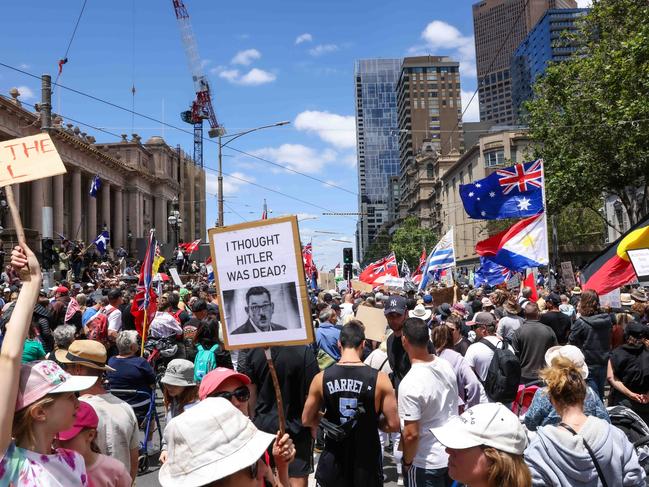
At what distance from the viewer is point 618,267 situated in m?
8.87

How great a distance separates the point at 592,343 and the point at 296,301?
5448mm

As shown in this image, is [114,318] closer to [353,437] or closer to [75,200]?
[353,437]

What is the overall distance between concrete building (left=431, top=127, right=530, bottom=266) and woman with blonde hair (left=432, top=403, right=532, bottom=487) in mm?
56251

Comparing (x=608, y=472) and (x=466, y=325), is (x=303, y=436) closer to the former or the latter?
(x=608, y=472)

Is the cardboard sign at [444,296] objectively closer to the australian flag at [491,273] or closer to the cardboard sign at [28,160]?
the australian flag at [491,273]

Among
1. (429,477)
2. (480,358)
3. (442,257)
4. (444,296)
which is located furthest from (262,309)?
(442,257)

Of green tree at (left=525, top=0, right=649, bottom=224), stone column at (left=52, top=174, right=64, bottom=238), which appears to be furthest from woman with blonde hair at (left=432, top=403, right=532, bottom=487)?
stone column at (left=52, top=174, right=64, bottom=238)

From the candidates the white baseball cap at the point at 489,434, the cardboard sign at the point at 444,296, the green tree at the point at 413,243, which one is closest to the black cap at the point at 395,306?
the white baseball cap at the point at 489,434

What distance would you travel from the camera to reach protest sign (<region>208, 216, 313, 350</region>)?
3.66 meters

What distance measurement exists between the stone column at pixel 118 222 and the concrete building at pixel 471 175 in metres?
37.3

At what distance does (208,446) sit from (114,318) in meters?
9.08

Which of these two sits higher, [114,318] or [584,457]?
[114,318]

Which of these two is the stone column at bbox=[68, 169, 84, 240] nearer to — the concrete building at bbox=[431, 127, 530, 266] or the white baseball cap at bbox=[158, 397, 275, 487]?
the concrete building at bbox=[431, 127, 530, 266]

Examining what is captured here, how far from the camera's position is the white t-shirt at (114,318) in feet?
34.1
